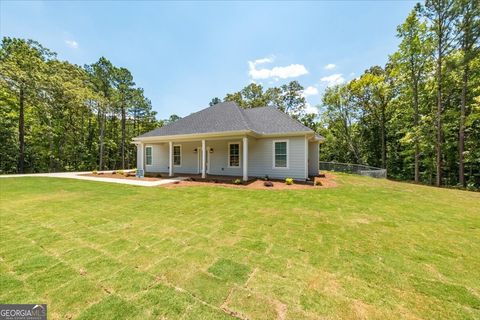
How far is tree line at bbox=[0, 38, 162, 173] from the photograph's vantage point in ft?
57.4

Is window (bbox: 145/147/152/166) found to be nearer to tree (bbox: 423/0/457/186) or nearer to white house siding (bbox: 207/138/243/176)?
white house siding (bbox: 207/138/243/176)

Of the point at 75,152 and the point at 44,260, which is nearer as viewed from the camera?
the point at 44,260

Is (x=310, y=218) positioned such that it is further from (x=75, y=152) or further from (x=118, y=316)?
(x=75, y=152)

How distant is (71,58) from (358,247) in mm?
29791

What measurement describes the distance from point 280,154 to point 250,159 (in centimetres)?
203

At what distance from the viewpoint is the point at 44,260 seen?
9.07 feet

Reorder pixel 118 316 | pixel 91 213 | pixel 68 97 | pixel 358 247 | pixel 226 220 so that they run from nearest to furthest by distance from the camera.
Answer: pixel 118 316 < pixel 358 247 < pixel 226 220 < pixel 91 213 < pixel 68 97

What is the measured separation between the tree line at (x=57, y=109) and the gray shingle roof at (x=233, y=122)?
14525 mm

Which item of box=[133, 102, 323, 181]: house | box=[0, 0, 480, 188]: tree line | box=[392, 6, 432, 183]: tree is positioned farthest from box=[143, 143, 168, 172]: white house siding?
box=[392, 6, 432, 183]: tree

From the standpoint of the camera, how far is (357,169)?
56.2 ft

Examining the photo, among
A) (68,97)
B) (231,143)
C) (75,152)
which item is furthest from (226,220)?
(75,152)

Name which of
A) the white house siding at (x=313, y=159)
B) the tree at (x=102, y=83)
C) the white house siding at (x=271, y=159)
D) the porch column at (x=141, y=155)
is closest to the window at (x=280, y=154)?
the white house siding at (x=271, y=159)

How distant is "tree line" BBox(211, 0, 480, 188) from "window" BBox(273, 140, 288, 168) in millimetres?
11895

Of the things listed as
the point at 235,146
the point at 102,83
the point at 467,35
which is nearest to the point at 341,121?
the point at 467,35
